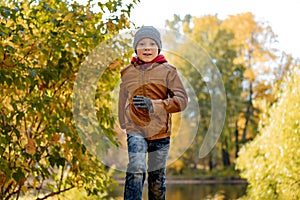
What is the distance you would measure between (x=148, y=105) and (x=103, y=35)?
199 centimetres

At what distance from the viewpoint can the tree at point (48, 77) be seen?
4.43m

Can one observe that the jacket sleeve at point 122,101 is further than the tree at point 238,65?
No

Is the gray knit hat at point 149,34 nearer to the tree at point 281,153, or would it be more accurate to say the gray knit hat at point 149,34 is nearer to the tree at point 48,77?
the tree at point 48,77

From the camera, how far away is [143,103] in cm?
302

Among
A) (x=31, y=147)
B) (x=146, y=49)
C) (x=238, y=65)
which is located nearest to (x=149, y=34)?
(x=146, y=49)

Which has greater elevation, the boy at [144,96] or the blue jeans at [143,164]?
the boy at [144,96]

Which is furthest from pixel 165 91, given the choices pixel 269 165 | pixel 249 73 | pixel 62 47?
pixel 249 73

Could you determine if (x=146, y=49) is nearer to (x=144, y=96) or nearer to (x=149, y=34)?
(x=149, y=34)

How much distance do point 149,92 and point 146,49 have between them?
25cm

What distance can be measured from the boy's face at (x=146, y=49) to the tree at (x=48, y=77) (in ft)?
4.09

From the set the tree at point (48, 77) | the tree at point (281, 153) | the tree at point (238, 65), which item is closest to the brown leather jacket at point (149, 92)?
the tree at point (48, 77)

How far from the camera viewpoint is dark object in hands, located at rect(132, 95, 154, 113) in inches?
118

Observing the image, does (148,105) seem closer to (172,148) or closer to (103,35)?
(172,148)

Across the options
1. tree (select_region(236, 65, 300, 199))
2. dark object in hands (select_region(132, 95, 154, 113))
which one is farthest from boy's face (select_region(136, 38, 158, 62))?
tree (select_region(236, 65, 300, 199))
